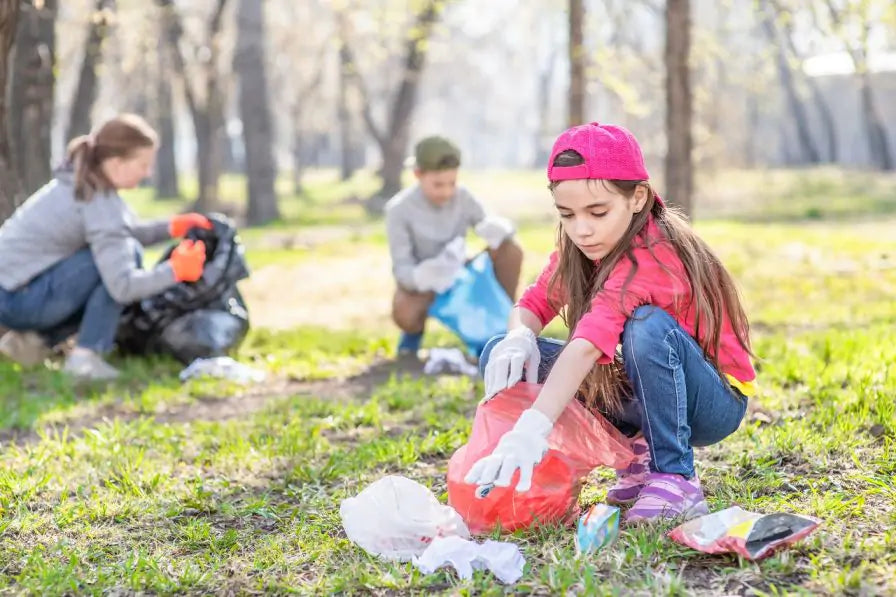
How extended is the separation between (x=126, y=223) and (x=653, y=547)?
3.39 meters

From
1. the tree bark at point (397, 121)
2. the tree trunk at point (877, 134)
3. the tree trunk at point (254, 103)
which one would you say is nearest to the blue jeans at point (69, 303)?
the tree bark at point (397, 121)

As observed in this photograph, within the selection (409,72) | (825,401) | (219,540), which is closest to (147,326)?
(219,540)

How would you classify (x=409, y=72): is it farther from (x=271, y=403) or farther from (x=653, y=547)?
(x=653, y=547)

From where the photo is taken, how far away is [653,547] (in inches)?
→ 87.7

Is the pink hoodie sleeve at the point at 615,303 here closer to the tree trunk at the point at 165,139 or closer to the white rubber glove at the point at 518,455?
the white rubber glove at the point at 518,455

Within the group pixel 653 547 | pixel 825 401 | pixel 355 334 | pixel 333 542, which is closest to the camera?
pixel 653 547

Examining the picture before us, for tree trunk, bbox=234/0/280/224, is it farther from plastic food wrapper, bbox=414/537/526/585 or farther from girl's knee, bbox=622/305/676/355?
plastic food wrapper, bbox=414/537/526/585

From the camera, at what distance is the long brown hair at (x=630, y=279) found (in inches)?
96.9

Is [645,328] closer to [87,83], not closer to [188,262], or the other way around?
[188,262]

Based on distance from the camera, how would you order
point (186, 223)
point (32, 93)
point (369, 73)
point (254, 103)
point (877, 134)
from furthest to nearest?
point (369, 73)
point (877, 134)
point (254, 103)
point (32, 93)
point (186, 223)

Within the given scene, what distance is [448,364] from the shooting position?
4676 mm

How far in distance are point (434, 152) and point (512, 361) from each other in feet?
7.47

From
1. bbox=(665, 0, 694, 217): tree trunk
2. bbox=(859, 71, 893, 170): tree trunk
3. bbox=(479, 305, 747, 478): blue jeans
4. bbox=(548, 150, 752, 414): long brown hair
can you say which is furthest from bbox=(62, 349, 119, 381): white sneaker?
bbox=(859, 71, 893, 170): tree trunk

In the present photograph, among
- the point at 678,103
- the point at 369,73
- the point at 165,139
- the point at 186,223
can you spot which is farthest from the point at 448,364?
the point at 369,73
